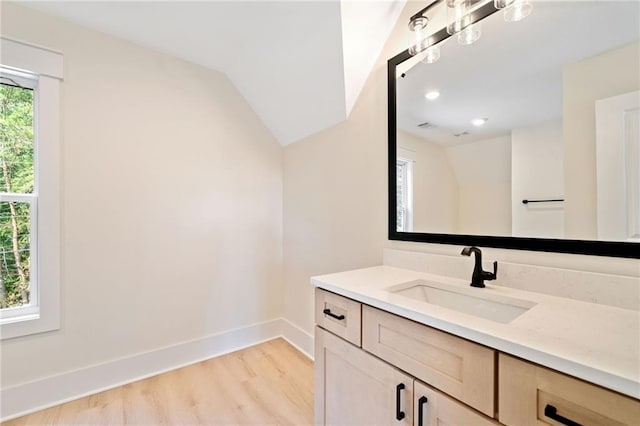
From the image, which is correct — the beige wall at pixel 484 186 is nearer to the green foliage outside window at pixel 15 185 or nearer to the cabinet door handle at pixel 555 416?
the cabinet door handle at pixel 555 416

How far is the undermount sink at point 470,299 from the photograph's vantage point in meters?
1.01

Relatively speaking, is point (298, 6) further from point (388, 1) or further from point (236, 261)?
point (236, 261)

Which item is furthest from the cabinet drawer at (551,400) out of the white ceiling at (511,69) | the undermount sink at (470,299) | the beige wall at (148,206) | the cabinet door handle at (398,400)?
the beige wall at (148,206)

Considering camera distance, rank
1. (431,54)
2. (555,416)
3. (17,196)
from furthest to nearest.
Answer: (17,196) < (431,54) < (555,416)

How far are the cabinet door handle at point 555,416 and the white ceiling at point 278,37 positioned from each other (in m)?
1.70

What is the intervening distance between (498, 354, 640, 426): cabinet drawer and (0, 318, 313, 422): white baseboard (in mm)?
1755

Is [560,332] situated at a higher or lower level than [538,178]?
lower

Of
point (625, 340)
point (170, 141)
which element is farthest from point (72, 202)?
point (625, 340)

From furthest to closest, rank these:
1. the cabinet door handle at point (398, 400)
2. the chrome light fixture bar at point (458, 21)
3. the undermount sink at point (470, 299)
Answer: the chrome light fixture bar at point (458, 21)
the undermount sink at point (470, 299)
the cabinet door handle at point (398, 400)

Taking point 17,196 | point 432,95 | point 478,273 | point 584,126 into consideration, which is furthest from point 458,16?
point 17,196

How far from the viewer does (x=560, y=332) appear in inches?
27.5

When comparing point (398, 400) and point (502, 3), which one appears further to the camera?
point (502, 3)

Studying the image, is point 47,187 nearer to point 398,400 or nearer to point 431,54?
point 398,400

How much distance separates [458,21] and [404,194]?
85 cm
